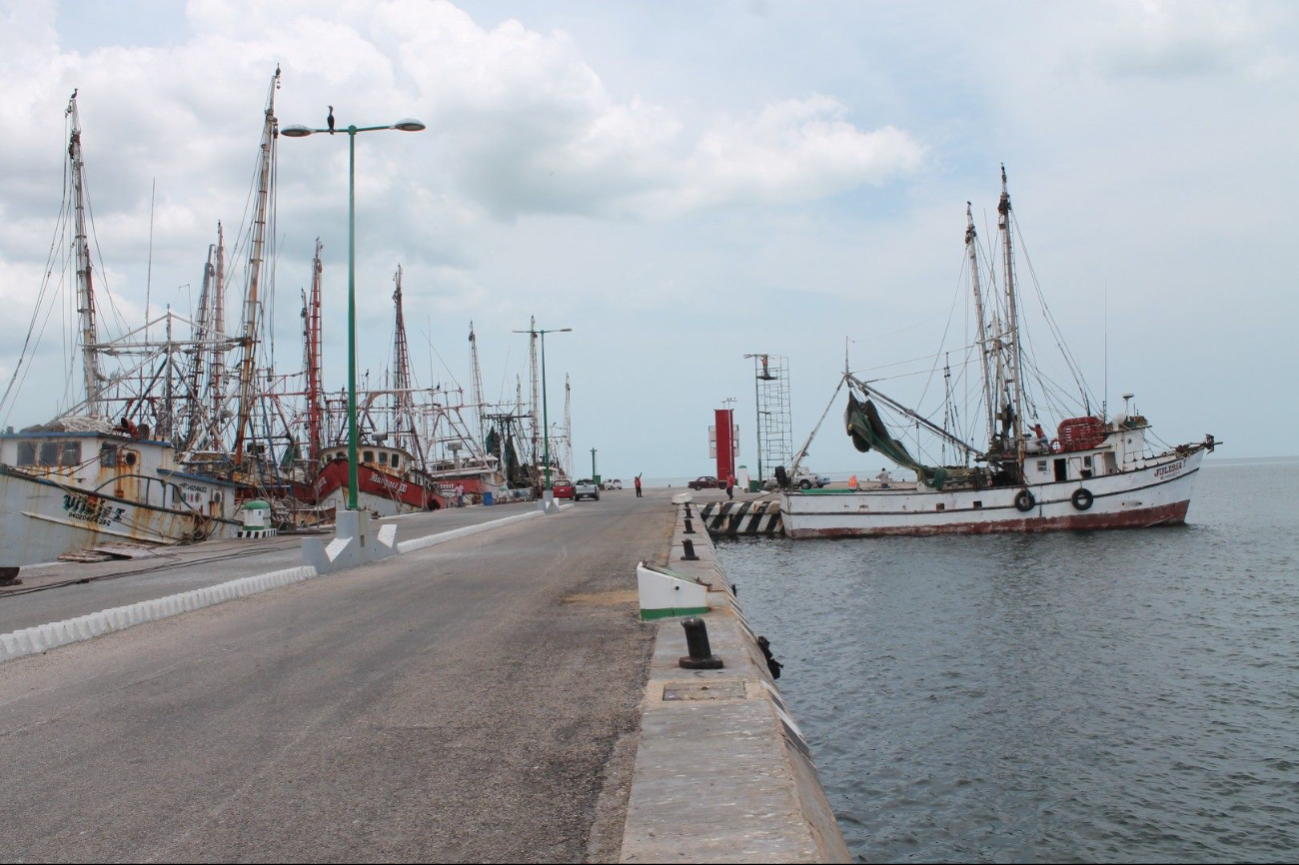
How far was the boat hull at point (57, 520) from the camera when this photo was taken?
26781 mm

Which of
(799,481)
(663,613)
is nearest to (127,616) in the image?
(663,613)

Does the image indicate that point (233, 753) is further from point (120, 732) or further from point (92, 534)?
point (92, 534)

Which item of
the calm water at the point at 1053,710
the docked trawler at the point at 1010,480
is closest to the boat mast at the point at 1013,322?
the docked trawler at the point at 1010,480

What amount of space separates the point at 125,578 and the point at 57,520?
11930 millimetres

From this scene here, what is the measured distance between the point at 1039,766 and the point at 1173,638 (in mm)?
9040

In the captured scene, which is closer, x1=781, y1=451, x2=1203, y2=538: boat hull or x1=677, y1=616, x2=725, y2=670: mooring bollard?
x1=677, y1=616, x2=725, y2=670: mooring bollard

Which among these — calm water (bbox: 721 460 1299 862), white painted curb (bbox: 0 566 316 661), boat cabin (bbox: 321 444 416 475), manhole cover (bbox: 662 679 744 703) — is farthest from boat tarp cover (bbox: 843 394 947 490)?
manhole cover (bbox: 662 679 744 703)

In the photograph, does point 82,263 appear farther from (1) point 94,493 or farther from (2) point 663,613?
(2) point 663,613

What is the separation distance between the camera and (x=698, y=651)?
7883 millimetres

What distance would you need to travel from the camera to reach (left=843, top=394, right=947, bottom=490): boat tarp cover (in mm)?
47062

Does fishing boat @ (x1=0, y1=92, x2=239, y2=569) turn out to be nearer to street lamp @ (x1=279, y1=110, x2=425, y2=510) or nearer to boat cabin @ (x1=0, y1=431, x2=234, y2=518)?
boat cabin @ (x1=0, y1=431, x2=234, y2=518)

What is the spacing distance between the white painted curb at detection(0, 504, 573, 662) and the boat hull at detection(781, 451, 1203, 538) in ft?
107

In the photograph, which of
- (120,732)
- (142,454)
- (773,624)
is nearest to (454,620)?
(120,732)

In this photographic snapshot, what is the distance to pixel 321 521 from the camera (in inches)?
1852
